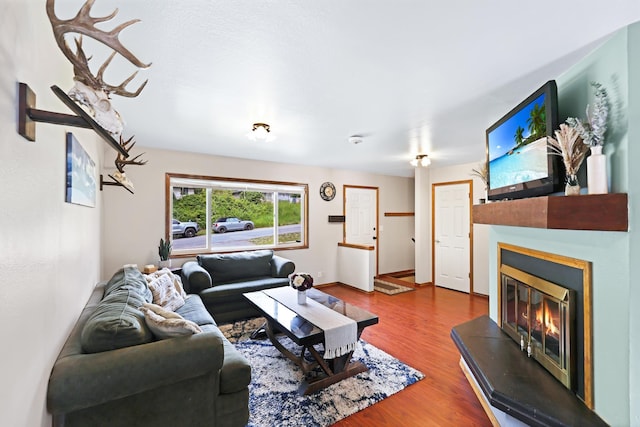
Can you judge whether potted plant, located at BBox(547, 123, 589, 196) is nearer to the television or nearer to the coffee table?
the television

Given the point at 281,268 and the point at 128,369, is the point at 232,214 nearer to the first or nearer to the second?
the point at 281,268

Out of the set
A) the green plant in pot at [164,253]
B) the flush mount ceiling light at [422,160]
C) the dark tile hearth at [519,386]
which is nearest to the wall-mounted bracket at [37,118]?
the dark tile hearth at [519,386]

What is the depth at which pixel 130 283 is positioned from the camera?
2260 mm

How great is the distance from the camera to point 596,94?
1.34 m

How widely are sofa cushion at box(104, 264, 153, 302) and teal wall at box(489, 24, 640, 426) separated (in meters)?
2.93

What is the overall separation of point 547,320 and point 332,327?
1414 mm

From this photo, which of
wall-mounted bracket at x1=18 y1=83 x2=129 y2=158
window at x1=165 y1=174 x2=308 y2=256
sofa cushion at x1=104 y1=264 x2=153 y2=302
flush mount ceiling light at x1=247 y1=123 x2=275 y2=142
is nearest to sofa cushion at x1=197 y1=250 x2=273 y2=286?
window at x1=165 y1=174 x2=308 y2=256

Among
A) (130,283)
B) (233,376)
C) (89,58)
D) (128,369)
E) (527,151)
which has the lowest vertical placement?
(233,376)

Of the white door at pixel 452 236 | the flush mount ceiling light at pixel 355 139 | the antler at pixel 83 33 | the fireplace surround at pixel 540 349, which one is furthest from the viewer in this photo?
the white door at pixel 452 236

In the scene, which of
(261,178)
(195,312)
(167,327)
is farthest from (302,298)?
(261,178)

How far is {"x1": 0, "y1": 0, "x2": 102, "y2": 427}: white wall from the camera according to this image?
0.83 m

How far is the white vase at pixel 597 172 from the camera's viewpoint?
129 cm

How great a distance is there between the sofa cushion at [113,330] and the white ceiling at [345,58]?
5.02ft

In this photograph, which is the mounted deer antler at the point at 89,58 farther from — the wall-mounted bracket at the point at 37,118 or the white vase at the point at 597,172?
the white vase at the point at 597,172
